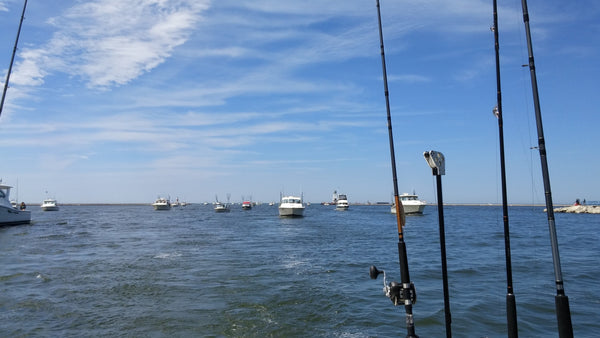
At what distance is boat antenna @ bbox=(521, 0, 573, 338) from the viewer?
17.4ft

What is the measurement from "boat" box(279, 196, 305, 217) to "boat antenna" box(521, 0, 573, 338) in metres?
67.4

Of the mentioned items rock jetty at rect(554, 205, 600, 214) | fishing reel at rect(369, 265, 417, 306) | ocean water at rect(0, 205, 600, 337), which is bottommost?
rock jetty at rect(554, 205, 600, 214)

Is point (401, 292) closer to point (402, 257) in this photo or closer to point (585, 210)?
point (402, 257)

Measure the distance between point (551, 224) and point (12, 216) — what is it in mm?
58437

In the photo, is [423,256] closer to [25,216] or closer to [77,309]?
[77,309]

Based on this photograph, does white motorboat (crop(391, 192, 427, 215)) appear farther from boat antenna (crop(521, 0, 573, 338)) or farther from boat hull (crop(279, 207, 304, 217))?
boat antenna (crop(521, 0, 573, 338))

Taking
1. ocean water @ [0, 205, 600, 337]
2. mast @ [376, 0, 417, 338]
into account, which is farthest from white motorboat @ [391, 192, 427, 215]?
mast @ [376, 0, 417, 338]

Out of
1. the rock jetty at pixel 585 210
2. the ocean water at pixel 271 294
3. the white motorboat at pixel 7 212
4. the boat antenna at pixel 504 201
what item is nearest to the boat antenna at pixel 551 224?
the boat antenna at pixel 504 201

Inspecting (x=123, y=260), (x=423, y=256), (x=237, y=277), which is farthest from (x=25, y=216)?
(x=423, y=256)

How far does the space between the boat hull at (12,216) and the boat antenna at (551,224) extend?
2154 inches

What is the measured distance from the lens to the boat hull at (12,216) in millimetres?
45812

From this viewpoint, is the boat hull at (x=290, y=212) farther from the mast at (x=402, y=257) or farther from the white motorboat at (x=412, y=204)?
the mast at (x=402, y=257)

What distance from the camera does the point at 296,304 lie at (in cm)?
1245

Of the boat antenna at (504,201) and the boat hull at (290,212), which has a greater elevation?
the boat antenna at (504,201)
